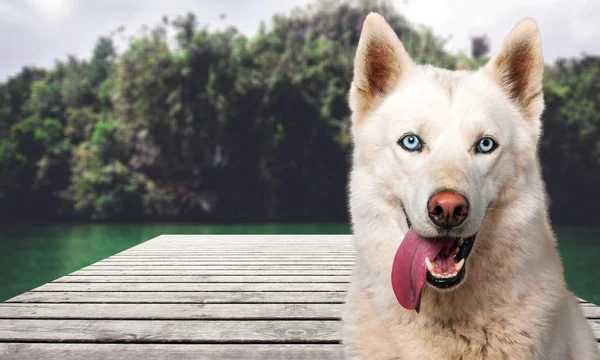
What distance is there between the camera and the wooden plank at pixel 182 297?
2.76m

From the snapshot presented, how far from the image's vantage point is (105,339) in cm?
217

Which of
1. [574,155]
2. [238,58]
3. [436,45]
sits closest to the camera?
[574,155]

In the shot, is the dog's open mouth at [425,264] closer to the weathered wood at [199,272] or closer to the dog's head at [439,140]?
the dog's head at [439,140]

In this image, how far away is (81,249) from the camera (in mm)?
14008

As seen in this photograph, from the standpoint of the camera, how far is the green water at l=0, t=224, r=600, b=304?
32.4 feet

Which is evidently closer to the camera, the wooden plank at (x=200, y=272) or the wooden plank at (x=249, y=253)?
the wooden plank at (x=200, y=272)

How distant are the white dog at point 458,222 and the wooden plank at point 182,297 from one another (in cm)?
113

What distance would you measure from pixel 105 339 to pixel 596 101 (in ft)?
98.9

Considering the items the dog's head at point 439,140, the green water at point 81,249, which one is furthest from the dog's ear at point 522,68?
the green water at point 81,249

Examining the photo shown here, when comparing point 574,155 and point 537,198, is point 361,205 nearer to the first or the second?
point 537,198

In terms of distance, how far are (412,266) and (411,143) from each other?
377 mm

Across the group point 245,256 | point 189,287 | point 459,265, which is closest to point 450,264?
point 459,265

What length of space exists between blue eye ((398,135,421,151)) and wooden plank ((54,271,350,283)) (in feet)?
6.07

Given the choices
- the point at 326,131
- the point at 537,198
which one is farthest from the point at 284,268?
the point at 326,131
